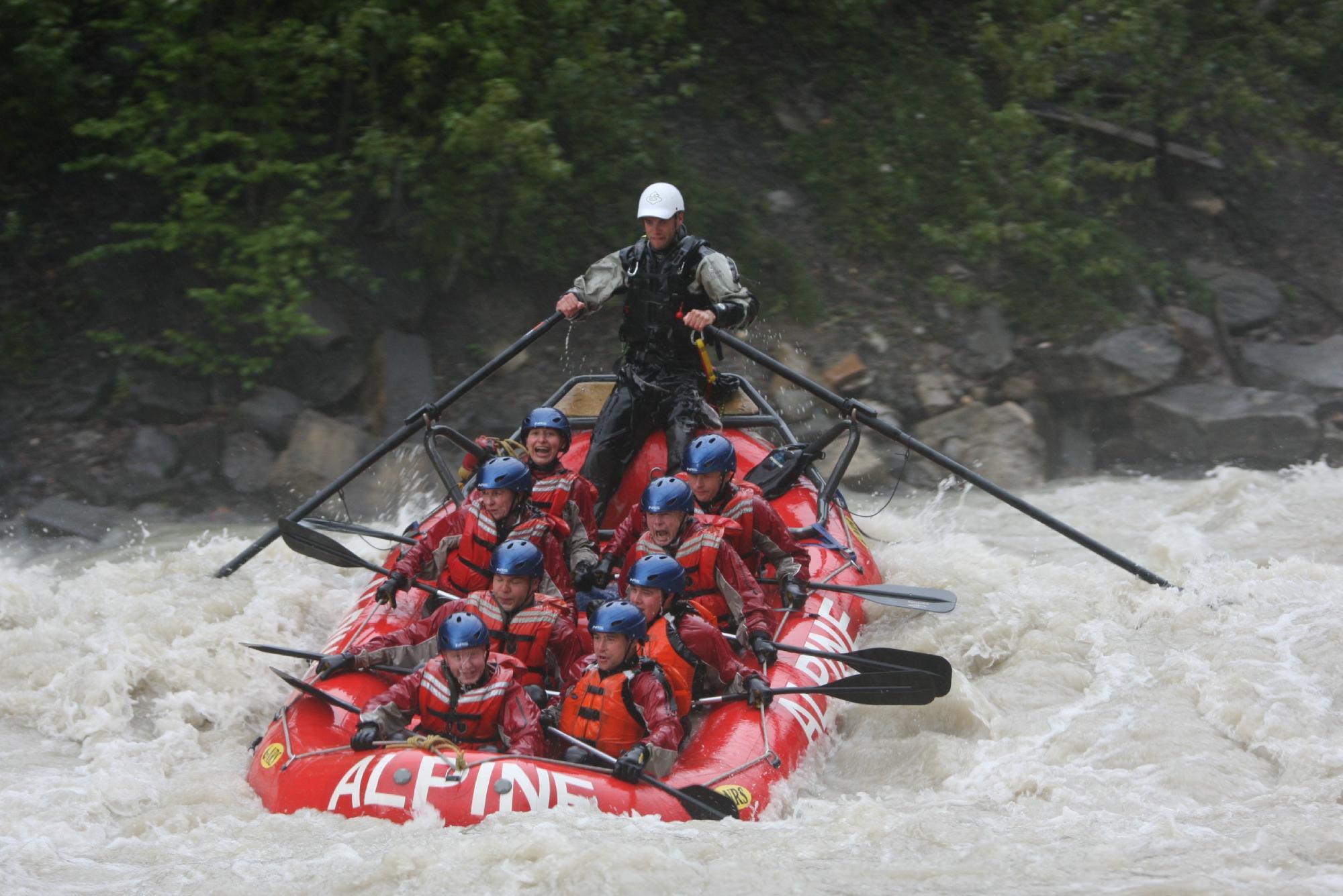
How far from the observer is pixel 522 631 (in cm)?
496

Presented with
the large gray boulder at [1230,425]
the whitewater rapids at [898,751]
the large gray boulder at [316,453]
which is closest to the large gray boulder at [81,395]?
the large gray boulder at [316,453]

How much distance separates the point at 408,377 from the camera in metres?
10.4

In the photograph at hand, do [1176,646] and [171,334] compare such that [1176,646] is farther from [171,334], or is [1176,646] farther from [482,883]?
[171,334]

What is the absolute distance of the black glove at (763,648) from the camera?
5.22 m

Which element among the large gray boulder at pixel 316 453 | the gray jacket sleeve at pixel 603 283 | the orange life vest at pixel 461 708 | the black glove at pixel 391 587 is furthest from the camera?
the large gray boulder at pixel 316 453

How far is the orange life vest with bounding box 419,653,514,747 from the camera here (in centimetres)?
455

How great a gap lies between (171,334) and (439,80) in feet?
8.77

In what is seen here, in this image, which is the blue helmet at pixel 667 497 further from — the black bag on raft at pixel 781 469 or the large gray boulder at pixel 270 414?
the large gray boulder at pixel 270 414

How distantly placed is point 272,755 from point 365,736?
17.2 inches

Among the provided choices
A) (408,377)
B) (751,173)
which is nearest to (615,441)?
(408,377)

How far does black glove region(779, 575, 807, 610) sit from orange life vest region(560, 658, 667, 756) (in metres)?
1.22

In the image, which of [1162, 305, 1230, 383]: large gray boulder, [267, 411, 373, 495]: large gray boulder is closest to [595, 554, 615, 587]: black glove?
[267, 411, 373, 495]: large gray boulder

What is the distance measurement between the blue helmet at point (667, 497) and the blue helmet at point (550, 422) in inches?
30.1

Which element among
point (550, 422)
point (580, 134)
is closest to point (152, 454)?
point (580, 134)
